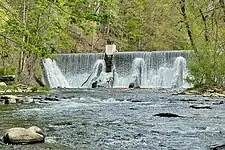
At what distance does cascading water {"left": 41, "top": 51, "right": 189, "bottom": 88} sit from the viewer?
96.8ft

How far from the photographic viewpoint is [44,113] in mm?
11219

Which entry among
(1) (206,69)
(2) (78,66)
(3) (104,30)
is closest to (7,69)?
(1) (206,69)

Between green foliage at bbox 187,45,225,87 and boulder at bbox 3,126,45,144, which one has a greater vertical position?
green foliage at bbox 187,45,225,87

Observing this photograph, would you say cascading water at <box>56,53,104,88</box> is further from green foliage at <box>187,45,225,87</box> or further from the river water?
the river water

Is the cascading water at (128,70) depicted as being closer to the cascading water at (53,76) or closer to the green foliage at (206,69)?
the cascading water at (53,76)

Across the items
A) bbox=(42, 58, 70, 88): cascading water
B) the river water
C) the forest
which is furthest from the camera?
bbox=(42, 58, 70, 88): cascading water

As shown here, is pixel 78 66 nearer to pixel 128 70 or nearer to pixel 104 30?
pixel 128 70

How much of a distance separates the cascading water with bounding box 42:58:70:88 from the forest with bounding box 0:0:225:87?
1.34 m

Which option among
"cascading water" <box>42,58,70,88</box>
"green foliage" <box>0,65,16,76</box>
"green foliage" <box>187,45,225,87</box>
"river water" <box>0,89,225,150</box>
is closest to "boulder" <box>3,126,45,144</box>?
"river water" <box>0,89,225,150</box>

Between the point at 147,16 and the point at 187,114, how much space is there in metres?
31.0

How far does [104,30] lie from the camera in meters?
42.9

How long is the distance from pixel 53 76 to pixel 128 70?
19.9ft

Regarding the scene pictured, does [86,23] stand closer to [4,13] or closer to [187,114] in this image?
[4,13]

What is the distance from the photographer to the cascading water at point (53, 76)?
104 feet
